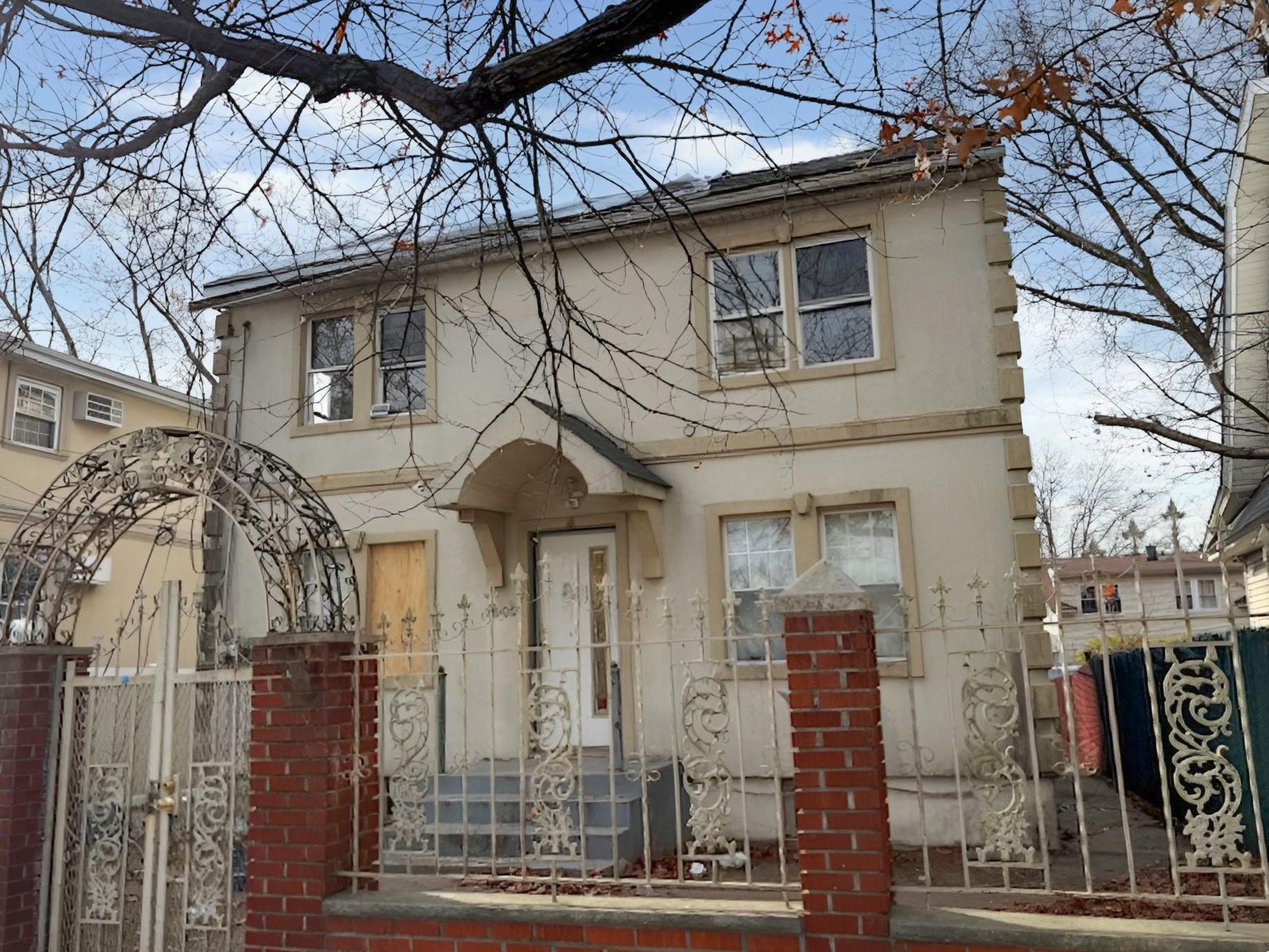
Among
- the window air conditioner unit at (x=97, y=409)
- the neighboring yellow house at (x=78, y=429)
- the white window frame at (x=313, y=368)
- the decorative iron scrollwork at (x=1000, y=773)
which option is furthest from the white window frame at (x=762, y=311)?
the window air conditioner unit at (x=97, y=409)

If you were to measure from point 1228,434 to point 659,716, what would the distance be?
301 inches

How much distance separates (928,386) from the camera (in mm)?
9625

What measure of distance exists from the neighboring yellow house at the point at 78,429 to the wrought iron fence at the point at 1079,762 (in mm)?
11180

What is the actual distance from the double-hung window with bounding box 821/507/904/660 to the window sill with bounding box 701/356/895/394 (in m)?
1.40

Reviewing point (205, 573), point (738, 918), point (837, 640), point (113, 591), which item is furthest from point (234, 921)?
point (113, 591)

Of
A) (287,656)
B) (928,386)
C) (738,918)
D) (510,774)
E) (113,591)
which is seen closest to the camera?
(738,918)

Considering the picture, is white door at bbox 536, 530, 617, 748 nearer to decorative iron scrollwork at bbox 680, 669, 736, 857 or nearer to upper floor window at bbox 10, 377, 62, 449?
decorative iron scrollwork at bbox 680, 669, 736, 857

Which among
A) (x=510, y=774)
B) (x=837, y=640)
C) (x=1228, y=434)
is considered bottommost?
(x=510, y=774)

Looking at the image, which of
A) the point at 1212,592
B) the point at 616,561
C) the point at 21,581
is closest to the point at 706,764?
the point at 21,581

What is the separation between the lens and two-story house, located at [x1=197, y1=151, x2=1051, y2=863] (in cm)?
930

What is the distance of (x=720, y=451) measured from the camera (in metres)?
10.1

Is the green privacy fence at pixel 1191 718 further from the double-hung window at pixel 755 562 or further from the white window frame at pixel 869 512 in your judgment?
the double-hung window at pixel 755 562

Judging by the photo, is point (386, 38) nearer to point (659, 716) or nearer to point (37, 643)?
point (37, 643)

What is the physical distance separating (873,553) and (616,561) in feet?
8.88
